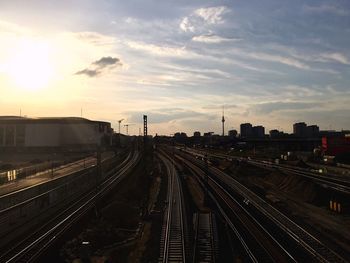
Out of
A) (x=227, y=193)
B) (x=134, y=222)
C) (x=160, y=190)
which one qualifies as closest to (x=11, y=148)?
(x=160, y=190)

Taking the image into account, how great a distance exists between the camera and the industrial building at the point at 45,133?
13438 cm

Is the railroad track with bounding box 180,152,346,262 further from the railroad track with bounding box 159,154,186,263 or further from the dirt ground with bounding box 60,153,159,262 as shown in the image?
the dirt ground with bounding box 60,153,159,262

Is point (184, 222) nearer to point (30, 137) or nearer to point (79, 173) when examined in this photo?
point (79, 173)

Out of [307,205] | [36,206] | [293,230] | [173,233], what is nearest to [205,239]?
[173,233]

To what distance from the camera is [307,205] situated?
46875mm

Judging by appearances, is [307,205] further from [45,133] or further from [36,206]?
[45,133]

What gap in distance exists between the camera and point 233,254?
88.5 feet

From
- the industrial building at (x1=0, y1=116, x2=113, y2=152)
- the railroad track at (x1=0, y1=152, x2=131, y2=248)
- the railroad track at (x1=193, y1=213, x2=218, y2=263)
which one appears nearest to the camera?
the railroad track at (x1=193, y1=213, x2=218, y2=263)

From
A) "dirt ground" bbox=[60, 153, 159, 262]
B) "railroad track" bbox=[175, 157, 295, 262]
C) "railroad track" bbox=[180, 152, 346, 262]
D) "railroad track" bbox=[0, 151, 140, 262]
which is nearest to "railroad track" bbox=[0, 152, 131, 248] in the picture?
"railroad track" bbox=[0, 151, 140, 262]

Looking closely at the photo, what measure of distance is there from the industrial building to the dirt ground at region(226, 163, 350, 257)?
77381 millimetres

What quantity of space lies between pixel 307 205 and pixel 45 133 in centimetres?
10575

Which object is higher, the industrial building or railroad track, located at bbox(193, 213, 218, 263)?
the industrial building

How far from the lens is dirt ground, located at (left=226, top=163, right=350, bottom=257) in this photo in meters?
32.2

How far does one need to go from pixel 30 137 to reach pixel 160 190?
8370 centimetres
